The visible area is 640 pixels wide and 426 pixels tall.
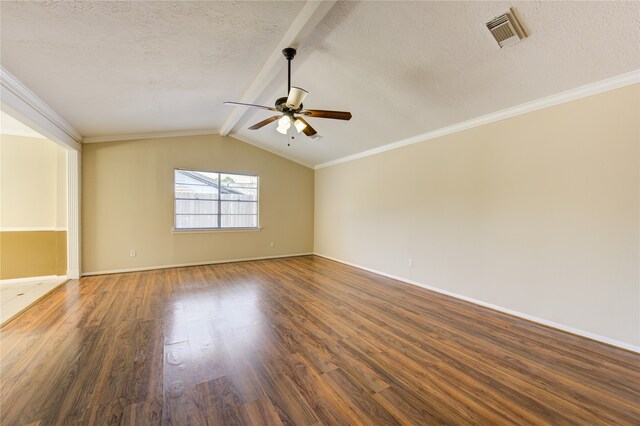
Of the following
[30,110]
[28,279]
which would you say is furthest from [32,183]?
[30,110]

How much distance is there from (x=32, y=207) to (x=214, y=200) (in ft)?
9.52

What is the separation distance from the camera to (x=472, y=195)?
3.55 metres

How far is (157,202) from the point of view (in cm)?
525

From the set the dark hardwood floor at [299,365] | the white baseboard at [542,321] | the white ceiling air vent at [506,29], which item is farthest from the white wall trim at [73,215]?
the white ceiling air vent at [506,29]

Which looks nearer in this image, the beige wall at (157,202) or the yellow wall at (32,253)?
the yellow wall at (32,253)

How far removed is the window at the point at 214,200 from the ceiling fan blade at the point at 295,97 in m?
3.95

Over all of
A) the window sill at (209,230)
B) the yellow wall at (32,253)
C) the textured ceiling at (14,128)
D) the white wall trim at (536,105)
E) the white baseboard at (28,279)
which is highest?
the textured ceiling at (14,128)

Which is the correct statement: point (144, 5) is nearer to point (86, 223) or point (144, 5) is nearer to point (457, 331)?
point (457, 331)

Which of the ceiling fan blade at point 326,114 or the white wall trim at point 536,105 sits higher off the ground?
the white wall trim at point 536,105

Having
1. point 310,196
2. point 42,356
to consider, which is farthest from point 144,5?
point 310,196

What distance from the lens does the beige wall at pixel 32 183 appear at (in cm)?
421

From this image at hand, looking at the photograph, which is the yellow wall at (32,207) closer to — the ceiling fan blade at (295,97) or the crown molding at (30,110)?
the crown molding at (30,110)

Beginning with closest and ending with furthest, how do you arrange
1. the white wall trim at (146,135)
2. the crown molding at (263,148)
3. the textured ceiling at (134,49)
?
the textured ceiling at (134,49) → the white wall trim at (146,135) → the crown molding at (263,148)

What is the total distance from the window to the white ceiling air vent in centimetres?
524
